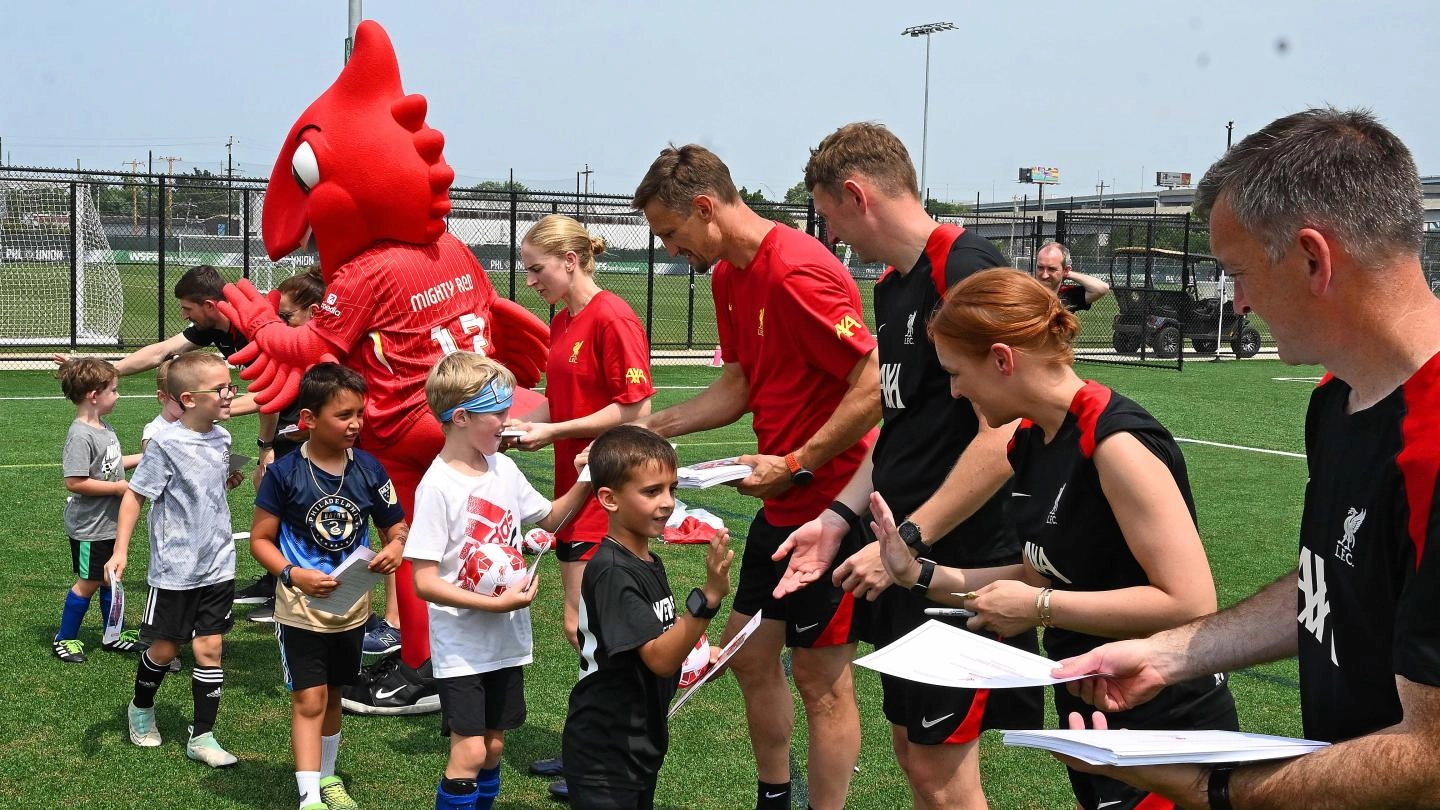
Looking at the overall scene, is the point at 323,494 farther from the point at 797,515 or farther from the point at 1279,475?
the point at 1279,475

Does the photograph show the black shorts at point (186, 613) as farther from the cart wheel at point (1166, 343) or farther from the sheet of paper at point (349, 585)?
the cart wheel at point (1166, 343)

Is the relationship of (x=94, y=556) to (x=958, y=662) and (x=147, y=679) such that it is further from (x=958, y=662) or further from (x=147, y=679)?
(x=958, y=662)

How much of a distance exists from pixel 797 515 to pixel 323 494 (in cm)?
169

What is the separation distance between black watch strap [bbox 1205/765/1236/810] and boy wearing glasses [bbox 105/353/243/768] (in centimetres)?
407

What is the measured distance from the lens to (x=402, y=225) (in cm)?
589

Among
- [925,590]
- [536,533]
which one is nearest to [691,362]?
[536,533]

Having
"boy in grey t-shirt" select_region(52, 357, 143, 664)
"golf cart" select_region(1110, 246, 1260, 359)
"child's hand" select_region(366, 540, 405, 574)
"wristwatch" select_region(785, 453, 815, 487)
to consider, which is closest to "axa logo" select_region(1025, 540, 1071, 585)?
"wristwatch" select_region(785, 453, 815, 487)

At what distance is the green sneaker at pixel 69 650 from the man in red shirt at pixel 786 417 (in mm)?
3434

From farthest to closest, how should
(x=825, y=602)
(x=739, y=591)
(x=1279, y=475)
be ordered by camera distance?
(x=1279, y=475) < (x=739, y=591) < (x=825, y=602)

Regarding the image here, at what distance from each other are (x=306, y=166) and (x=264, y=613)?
249 centimetres

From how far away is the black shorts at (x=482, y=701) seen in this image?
393cm

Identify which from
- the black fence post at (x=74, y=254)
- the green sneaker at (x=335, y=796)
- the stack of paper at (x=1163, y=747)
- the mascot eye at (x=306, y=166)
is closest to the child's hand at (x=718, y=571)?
the stack of paper at (x=1163, y=747)

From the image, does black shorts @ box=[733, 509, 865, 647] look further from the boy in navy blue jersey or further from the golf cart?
the golf cart

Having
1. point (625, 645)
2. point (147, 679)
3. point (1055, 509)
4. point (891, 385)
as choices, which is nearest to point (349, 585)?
point (147, 679)
